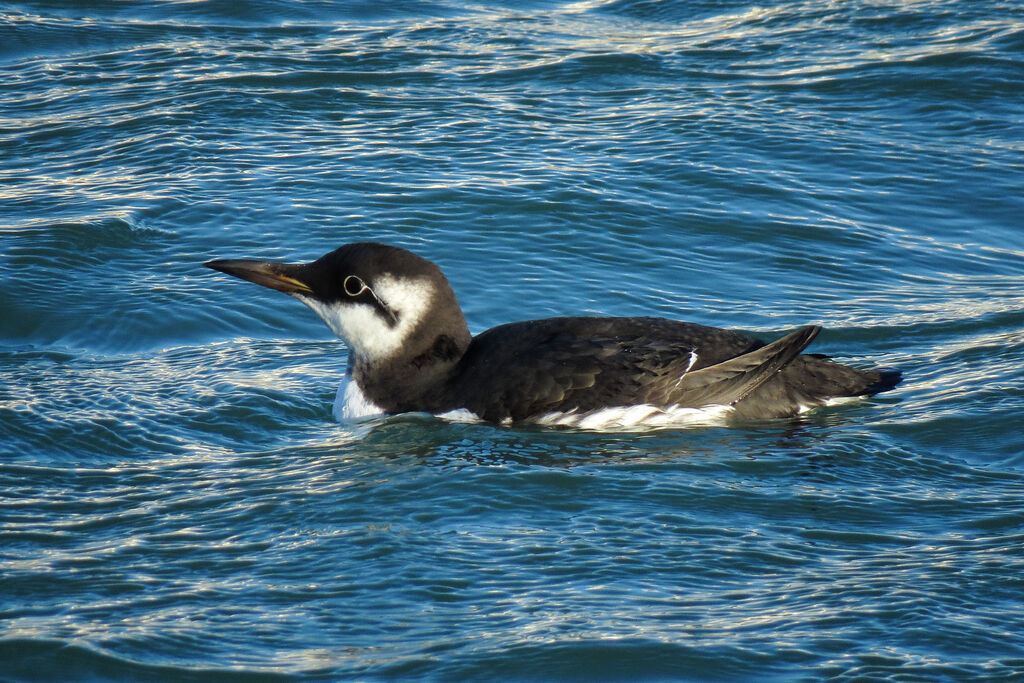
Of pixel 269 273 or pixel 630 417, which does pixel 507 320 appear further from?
pixel 630 417

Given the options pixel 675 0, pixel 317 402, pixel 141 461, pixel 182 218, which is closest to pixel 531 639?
pixel 141 461

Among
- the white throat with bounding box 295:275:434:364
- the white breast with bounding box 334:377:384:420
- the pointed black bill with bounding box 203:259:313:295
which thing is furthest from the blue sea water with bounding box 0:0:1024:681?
the pointed black bill with bounding box 203:259:313:295

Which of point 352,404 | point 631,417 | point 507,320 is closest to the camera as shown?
point 631,417

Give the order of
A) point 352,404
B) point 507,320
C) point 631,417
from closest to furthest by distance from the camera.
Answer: point 631,417
point 352,404
point 507,320

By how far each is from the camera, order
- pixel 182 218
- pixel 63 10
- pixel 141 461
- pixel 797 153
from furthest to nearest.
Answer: pixel 63 10, pixel 797 153, pixel 182 218, pixel 141 461

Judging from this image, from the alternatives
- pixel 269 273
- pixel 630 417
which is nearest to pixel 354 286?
pixel 269 273

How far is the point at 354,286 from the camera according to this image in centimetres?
677

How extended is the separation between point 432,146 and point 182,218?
225 cm

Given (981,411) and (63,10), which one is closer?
(981,411)

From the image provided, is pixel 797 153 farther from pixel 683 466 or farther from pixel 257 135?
pixel 683 466

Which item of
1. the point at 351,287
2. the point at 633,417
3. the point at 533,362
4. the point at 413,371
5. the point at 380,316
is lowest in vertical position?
the point at 633,417

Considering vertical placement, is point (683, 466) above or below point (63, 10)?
below

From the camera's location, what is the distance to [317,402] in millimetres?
7105

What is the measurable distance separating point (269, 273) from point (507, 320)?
1910mm
